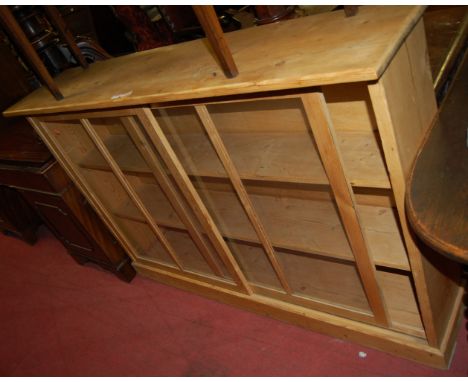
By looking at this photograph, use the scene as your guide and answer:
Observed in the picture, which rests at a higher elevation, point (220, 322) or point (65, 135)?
point (65, 135)

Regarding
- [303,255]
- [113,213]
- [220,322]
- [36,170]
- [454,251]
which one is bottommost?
[220,322]

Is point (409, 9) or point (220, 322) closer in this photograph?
point (409, 9)

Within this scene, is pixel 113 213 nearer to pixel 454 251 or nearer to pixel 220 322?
pixel 220 322

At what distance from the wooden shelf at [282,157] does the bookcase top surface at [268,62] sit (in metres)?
0.24

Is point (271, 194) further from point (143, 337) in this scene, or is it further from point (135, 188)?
point (143, 337)

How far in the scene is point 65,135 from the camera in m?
1.84

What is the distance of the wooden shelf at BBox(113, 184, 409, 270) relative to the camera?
1272mm

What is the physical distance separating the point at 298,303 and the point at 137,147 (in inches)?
39.0

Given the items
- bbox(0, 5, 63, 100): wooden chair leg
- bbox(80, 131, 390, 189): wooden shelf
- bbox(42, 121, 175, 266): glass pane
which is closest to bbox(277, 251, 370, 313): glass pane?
bbox(80, 131, 390, 189): wooden shelf

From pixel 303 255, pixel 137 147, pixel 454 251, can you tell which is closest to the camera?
pixel 454 251

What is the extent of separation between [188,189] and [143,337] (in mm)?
1033

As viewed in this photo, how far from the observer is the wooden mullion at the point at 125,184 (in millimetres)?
1575

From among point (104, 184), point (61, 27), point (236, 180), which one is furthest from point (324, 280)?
point (61, 27)

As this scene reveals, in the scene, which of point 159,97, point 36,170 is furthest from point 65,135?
point 159,97
